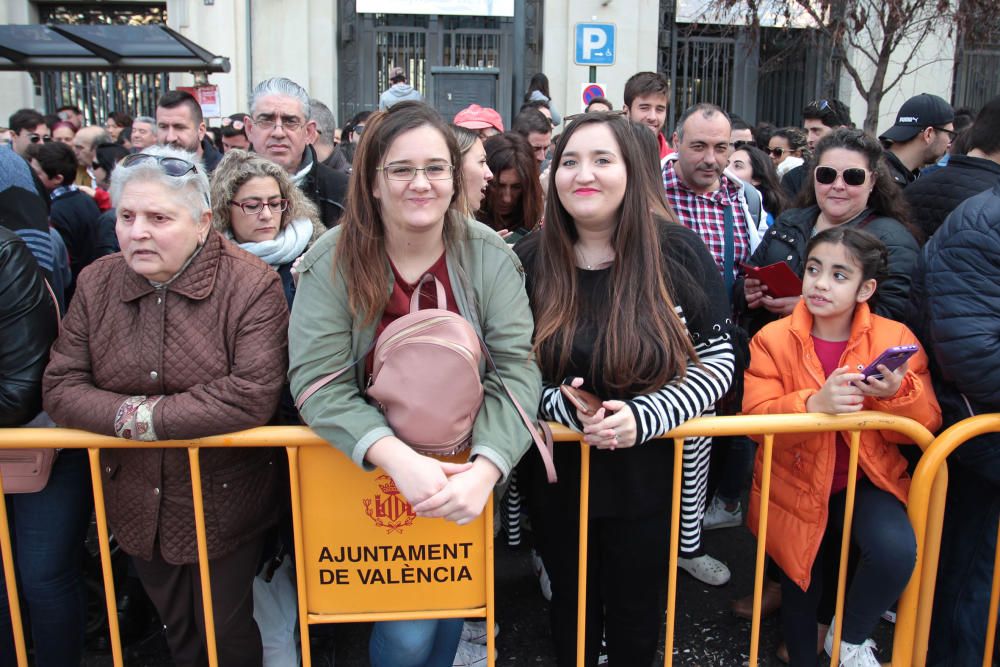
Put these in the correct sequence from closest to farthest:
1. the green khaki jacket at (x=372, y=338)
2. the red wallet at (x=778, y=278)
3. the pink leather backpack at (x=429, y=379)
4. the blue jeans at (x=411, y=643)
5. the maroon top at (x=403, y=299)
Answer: the pink leather backpack at (x=429, y=379) < the green khaki jacket at (x=372, y=338) < the maroon top at (x=403, y=299) < the blue jeans at (x=411, y=643) < the red wallet at (x=778, y=278)

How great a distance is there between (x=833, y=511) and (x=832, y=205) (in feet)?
4.43

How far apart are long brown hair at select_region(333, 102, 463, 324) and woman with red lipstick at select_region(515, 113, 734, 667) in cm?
46

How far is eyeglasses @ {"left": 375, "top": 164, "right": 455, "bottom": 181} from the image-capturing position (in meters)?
2.22

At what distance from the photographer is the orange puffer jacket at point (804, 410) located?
2.62 meters

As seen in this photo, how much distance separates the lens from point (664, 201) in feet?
8.84

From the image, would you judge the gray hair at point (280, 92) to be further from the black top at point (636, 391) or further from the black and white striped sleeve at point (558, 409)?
the black and white striped sleeve at point (558, 409)

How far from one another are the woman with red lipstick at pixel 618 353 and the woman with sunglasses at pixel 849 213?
1.00m

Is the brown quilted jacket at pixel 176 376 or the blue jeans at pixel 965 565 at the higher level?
the brown quilted jacket at pixel 176 376

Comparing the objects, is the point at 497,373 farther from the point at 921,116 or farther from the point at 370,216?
the point at 921,116

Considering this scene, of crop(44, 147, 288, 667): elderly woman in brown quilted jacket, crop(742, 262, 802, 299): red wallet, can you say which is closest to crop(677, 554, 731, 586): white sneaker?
crop(742, 262, 802, 299): red wallet

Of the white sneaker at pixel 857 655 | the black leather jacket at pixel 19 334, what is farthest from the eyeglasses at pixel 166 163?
the white sneaker at pixel 857 655

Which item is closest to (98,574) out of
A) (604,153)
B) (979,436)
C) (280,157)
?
(280,157)

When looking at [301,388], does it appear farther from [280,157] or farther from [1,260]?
[280,157]

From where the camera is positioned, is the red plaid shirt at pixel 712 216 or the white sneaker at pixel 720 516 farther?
the white sneaker at pixel 720 516
